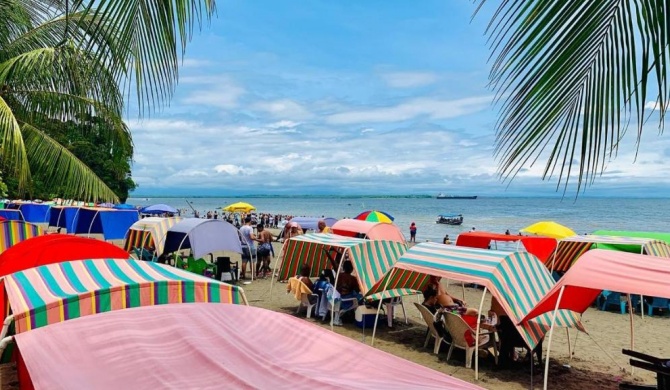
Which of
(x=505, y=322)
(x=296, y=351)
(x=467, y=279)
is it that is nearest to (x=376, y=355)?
(x=296, y=351)

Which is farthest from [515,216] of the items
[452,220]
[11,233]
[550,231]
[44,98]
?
[44,98]

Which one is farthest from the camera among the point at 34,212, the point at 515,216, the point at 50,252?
the point at 515,216

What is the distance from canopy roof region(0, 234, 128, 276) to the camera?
21.8 feet

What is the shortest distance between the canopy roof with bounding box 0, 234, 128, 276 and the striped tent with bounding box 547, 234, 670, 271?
1134cm

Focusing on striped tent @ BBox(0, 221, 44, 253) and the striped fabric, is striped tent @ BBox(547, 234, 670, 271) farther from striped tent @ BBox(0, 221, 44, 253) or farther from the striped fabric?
striped tent @ BBox(0, 221, 44, 253)

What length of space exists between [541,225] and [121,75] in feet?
Result: 55.4

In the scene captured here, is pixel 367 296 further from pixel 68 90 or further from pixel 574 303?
pixel 68 90

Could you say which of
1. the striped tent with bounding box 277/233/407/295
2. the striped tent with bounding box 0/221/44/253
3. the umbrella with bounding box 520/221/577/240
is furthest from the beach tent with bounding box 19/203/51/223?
the umbrella with bounding box 520/221/577/240

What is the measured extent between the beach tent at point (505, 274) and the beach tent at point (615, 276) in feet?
1.90

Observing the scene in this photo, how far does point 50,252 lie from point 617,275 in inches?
296

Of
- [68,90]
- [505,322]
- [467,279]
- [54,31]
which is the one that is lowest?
[505,322]

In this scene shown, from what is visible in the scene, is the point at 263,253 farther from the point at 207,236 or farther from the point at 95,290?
the point at 95,290

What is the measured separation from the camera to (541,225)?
16.9 meters

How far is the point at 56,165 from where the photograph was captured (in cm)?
712
